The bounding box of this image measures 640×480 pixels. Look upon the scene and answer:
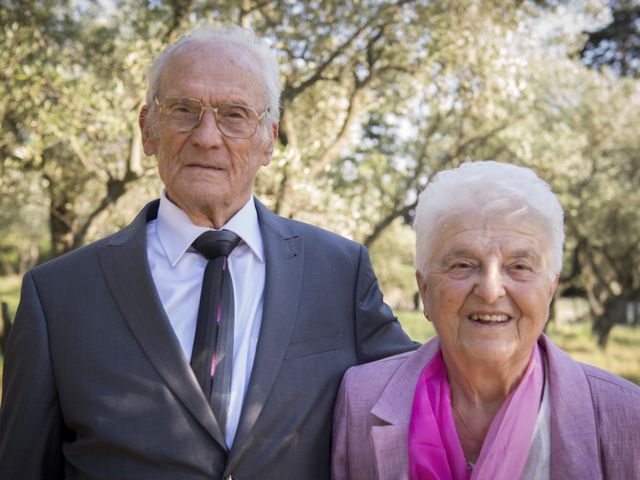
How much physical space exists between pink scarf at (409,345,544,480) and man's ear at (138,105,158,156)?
4.77 ft

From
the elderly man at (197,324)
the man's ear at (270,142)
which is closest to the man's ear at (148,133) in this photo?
the elderly man at (197,324)

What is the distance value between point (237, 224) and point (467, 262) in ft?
3.01

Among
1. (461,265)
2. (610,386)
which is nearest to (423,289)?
(461,265)

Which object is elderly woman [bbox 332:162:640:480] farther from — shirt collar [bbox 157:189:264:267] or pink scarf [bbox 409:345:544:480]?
shirt collar [bbox 157:189:264:267]

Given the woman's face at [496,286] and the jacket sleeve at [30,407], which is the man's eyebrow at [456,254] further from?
the jacket sleeve at [30,407]

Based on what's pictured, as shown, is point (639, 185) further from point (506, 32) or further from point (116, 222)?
point (116, 222)

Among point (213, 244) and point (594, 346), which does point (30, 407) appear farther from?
point (594, 346)

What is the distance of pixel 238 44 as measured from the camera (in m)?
2.89

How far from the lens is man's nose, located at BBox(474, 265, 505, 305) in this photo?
7.75 ft

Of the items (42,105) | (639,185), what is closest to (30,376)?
(42,105)

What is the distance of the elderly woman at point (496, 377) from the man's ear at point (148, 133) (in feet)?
3.75

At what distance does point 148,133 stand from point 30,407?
119 centimetres

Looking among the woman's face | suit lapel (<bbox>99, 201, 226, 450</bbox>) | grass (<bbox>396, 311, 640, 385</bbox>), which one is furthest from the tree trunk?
suit lapel (<bbox>99, 201, 226, 450</bbox>)

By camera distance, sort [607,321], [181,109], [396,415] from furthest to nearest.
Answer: [607,321]
[181,109]
[396,415]
